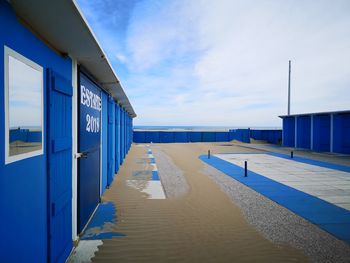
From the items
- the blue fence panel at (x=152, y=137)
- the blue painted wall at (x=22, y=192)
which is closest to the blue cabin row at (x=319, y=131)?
the blue fence panel at (x=152, y=137)

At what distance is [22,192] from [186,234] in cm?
346

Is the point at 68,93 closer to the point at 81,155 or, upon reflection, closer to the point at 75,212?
the point at 81,155

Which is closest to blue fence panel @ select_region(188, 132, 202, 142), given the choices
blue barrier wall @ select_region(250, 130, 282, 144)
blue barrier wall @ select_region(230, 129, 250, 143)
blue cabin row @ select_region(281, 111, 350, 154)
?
blue barrier wall @ select_region(230, 129, 250, 143)

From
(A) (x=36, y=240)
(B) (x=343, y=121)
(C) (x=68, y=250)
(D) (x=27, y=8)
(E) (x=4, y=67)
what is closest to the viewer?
(E) (x=4, y=67)

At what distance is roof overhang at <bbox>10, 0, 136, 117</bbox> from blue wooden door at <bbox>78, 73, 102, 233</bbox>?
816 mm

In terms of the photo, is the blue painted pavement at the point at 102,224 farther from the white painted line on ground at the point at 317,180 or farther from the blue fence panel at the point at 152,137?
the blue fence panel at the point at 152,137

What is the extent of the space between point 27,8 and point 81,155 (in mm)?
3023

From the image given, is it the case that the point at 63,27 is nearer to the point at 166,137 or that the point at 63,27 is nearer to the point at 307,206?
the point at 307,206

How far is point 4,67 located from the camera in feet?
7.80

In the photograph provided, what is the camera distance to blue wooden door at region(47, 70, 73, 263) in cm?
356

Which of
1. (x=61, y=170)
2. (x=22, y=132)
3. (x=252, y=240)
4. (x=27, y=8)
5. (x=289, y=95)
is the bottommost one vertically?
(x=252, y=240)

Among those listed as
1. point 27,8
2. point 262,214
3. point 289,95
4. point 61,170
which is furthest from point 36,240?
point 289,95

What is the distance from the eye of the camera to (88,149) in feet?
18.6

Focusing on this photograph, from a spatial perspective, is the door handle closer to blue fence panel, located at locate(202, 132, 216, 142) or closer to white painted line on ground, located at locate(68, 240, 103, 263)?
white painted line on ground, located at locate(68, 240, 103, 263)
